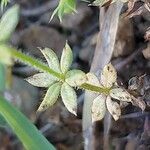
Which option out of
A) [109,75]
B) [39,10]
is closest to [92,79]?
[109,75]

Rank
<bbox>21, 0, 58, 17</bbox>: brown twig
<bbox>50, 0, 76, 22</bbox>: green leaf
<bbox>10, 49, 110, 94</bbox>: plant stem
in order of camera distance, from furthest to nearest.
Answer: <bbox>21, 0, 58, 17</bbox>: brown twig < <bbox>50, 0, 76, 22</bbox>: green leaf < <bbox>10, 49, 110, 94</bbox>: plant stem

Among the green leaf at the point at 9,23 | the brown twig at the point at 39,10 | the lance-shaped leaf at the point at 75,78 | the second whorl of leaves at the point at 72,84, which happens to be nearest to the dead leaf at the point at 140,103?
the second whorl of leaves at the point at 72,84

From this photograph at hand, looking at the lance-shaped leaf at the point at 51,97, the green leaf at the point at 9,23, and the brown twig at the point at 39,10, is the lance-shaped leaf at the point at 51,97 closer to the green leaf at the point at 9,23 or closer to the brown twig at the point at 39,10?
the green leaf at the point at 9,23

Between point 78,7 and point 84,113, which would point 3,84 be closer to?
point 84,113

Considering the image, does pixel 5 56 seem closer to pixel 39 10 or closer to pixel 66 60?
pixel 66 60

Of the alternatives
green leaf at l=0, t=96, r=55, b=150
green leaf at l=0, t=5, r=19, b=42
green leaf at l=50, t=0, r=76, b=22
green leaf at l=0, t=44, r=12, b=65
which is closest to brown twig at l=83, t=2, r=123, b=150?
green leaf at l=50, t=0, r=76, b=22

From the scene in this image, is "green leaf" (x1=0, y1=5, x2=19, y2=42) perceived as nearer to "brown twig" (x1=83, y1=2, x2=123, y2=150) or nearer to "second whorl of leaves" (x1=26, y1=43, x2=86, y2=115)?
"second whorl of leaves" (x1=26, y1=43, x2=86, y2=115)

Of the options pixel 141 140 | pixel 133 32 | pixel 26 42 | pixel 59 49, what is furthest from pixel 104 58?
pixel 26 42
